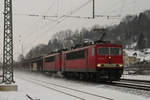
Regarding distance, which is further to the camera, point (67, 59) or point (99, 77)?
point (67, 59)

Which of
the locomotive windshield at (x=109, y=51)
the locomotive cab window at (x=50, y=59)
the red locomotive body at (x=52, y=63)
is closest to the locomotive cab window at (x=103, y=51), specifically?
the locomotive windshield at (x=109, y=51)

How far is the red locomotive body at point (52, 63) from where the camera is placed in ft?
112

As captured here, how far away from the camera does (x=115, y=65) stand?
22.9m

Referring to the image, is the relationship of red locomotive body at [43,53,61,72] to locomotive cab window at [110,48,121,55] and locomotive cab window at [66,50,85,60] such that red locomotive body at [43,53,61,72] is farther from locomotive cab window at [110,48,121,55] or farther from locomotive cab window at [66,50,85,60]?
locomotive cab window at [110,48,121,55]

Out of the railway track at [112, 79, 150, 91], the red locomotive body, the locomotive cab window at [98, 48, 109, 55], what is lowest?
the railway track at [112, 79, 150, 91]

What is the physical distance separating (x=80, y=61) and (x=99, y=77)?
381cm

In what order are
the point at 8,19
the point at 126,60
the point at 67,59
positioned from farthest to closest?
1. the point at 126,60
2. the point at 67,59
3. the point at 8,19

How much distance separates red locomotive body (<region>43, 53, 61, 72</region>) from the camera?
112 feet

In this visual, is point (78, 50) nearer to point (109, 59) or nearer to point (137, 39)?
point (109, 59)

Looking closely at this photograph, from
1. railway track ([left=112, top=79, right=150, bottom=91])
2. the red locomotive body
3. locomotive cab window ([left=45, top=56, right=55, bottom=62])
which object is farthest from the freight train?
locomotive cab window ([left=45, top=56, right=55, bottom=62])

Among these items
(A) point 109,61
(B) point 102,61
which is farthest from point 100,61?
(A) point 109,61

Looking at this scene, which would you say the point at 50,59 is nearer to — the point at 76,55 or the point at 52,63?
the point at 52,63

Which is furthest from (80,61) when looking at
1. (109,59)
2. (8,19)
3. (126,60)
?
(126,60)

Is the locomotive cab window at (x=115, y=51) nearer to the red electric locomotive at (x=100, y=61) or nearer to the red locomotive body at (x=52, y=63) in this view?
the red electric locomotive at (x=100, y=61)
